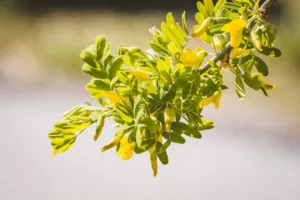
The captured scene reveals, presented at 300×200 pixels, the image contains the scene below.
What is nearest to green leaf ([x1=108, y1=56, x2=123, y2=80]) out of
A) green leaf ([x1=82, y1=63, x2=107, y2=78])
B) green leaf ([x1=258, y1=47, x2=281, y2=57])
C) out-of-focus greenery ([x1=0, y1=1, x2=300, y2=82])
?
green leaf ([x1=82, y1=63, x2=107, y2=78])

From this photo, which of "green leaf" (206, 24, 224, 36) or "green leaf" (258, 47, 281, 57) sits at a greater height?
"green leaf" (206, 24, 224, 36)

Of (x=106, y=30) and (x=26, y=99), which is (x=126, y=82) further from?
(x=106, y=30)

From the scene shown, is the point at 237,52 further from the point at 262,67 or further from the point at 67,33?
the point at 67,33

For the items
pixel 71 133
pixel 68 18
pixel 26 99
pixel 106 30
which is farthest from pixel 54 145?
pixel 68 18

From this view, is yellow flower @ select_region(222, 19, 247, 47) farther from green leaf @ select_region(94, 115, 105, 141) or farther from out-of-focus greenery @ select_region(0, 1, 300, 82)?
out-of-focus greenery @ select_region(0, 1, 300, 82)

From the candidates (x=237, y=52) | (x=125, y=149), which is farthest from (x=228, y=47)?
(x=125, y=149)

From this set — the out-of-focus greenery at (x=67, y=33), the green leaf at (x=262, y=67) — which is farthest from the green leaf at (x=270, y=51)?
the out-of-focus greenery at (x=67, y=33)
